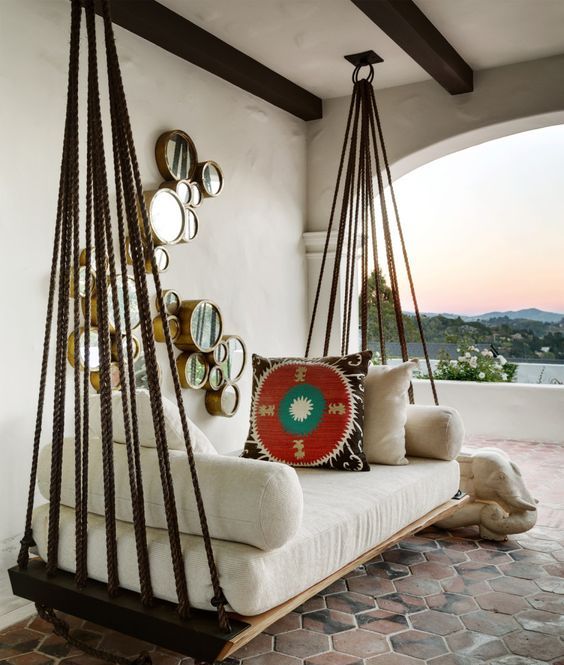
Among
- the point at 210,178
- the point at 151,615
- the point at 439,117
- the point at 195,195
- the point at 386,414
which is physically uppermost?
the point at 439,117

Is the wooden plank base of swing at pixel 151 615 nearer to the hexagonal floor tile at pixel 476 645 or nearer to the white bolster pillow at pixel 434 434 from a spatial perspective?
the hexagonal floor tile at pixel 476 645

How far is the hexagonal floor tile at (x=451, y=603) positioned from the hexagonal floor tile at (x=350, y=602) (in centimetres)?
24

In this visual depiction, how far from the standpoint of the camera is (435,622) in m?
2.71

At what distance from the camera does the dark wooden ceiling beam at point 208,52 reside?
3543 millimetres

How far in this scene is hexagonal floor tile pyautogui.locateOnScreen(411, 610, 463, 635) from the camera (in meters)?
2.64

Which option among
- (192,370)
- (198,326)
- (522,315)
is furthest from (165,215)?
(522,315)

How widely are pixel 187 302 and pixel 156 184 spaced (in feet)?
2.17

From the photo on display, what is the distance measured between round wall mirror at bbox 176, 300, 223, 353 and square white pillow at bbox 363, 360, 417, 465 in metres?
1.06

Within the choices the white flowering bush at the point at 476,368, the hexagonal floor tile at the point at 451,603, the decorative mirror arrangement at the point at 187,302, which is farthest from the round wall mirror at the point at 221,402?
the white flowering bush at the point at 476,368

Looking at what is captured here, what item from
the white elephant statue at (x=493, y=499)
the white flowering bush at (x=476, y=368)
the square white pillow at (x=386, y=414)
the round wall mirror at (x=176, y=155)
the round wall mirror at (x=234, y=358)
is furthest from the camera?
the white flowering bush at (x=476, y=368)

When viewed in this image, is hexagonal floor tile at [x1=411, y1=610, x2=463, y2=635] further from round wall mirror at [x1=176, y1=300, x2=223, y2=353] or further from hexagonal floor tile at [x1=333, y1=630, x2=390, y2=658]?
round wall mirror at [x1=176, y1=300, x2=223, y2=353]

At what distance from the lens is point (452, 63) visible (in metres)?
4.31

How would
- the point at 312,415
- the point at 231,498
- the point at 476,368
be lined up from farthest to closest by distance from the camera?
the point at 476,368, the point at 312,415, the point at 231,498

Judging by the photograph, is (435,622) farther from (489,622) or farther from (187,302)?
(187,302)
